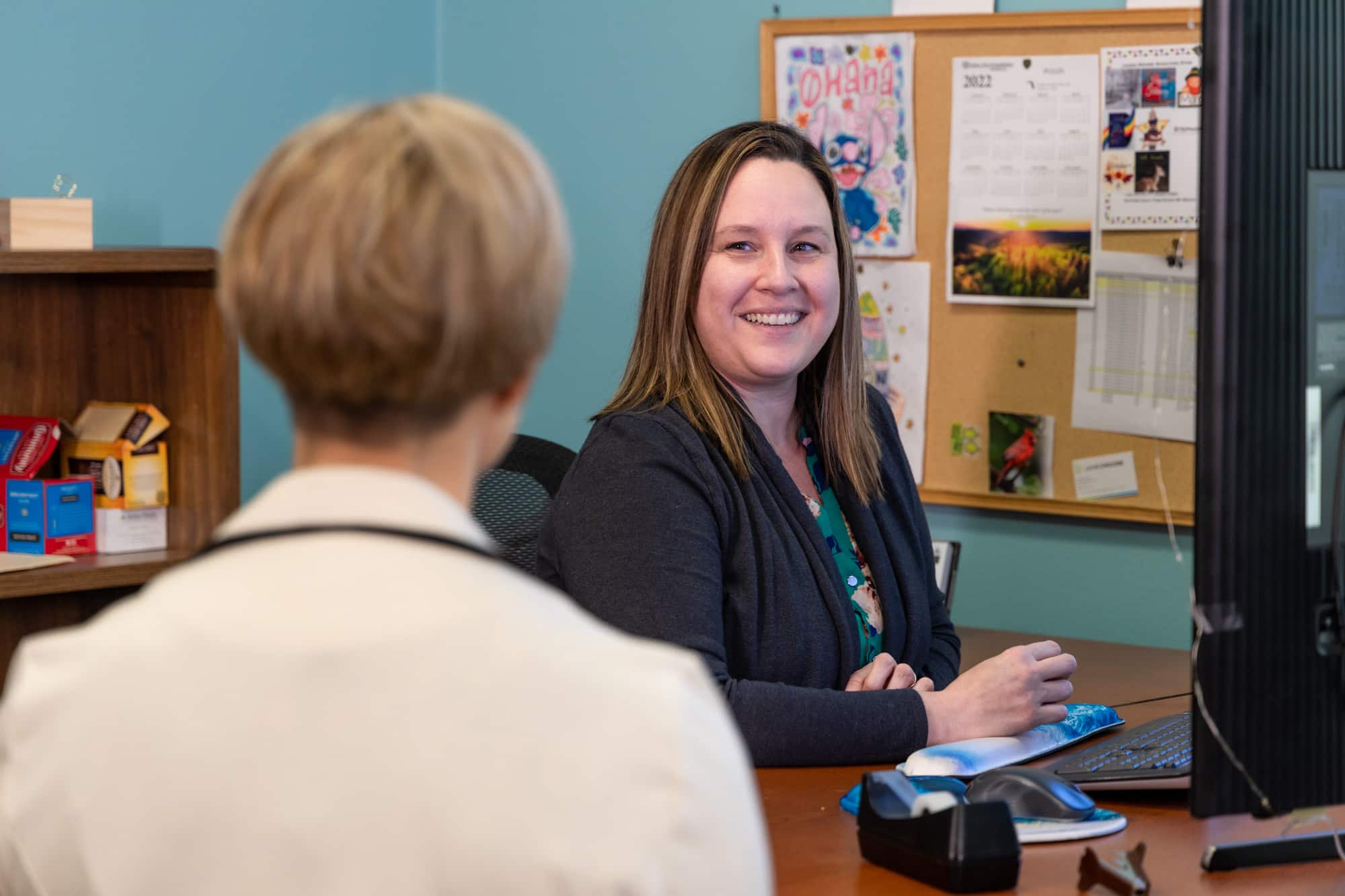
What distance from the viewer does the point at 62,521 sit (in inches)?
89.4

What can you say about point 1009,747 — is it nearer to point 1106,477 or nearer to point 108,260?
point 1106,477

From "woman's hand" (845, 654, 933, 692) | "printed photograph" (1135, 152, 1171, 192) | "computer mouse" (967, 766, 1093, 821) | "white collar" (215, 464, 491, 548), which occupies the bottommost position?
"computer mouse" (967, 766, 1093, 821)

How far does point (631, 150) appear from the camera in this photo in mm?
2877

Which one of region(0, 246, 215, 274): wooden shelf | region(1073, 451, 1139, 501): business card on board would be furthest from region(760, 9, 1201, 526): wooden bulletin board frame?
region(0, 246, 215, 274): wooden shelf

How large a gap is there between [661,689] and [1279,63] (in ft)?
2.16

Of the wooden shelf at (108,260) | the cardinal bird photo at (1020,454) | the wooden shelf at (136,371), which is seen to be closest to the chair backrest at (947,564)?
the cardinal bird photo at (1020,454)

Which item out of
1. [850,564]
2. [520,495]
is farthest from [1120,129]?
[520,495]

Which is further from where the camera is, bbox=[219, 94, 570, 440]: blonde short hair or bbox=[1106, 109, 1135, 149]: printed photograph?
bbox=[1106, 109, 1135, 149]: printed photograph

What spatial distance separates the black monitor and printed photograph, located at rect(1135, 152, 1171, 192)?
52.4 inches

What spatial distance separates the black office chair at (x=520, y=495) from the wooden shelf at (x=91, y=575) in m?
0.57

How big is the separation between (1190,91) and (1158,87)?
0.17 ft

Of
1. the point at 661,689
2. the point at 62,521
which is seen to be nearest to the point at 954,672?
the point at 661,689

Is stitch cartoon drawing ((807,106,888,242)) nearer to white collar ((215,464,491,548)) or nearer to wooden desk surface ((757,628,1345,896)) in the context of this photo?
wooden desk surface ((757,628,1345,896))

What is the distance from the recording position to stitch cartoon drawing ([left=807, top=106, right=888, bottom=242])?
8.36 feet
